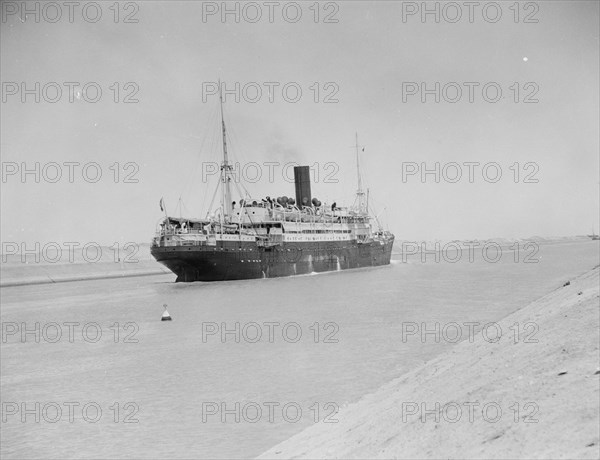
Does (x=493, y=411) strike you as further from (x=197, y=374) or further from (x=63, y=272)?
(x=63, y=272)

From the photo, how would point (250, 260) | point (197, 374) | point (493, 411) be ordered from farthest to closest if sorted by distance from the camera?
point (250, 260) → point (197, 374) → point (493, 411)

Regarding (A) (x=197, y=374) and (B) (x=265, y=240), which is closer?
(A) (x=197, y=374)

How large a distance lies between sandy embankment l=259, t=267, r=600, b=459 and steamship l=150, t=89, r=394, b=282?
49598 millimetres

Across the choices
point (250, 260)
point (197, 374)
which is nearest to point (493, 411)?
point (197, 374)

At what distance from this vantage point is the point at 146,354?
18.2 meters

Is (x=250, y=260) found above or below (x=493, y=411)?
below

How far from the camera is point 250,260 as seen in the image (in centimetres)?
6288

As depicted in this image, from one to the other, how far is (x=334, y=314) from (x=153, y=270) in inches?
3862

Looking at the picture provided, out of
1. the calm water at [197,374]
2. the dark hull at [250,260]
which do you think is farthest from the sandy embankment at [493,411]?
the dark hull at [250,260]

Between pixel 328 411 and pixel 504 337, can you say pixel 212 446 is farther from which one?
pixel 504 337

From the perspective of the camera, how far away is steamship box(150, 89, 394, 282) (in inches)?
2292

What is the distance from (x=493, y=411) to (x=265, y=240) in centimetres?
6073

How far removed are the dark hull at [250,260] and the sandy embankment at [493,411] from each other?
4903 centimetres

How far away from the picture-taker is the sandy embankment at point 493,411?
470 centimetres
